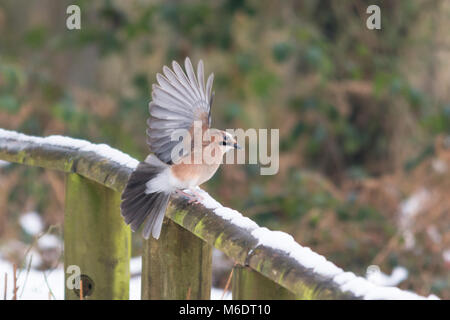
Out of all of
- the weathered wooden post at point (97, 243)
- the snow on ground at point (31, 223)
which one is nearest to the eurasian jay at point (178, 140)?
the weathered wooden post at point (97, 243)

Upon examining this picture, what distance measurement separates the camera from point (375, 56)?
5.41 meters

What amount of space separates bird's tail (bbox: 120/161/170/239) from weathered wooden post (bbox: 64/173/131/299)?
0.15m

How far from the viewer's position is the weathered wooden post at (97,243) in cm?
182

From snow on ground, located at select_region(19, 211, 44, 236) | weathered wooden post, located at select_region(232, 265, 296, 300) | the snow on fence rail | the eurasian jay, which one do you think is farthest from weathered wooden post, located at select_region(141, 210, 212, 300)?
snow on ground, located at select_region(19, 211, 44, 236)

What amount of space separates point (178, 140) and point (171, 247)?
17.3 inches

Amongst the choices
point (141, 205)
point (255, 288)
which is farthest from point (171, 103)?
point (255, 288)

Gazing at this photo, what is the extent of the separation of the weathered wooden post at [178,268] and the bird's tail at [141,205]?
0.16ft

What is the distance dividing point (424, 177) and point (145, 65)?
128 inches

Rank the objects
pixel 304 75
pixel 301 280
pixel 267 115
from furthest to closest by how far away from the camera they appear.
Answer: pixel 267 115 < pixel 304 75 < pixel 301 280

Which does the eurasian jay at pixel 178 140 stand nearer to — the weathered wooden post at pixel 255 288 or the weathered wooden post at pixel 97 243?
the weathered wooden post at pixel 97 243

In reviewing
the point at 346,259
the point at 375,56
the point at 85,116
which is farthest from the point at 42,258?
the point at 375,56

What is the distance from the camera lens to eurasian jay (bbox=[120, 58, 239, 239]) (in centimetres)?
186

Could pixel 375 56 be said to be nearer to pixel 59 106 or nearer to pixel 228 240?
pixel 59 106

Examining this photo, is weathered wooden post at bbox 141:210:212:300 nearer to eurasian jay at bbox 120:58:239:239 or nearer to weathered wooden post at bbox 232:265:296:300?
eurasian jay at bbox 120:58:239:239
